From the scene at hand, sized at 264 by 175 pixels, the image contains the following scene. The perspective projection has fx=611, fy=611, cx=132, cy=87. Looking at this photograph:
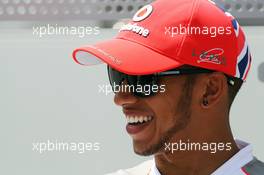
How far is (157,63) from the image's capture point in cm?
150

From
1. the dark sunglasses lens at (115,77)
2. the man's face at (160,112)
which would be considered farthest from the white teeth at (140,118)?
the dark sunglasses lens at (115,77)

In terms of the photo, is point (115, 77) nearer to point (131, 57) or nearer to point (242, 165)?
point (131, 57)

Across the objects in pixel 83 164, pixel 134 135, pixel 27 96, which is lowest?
pixel 83 164

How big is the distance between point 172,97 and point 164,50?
13cm

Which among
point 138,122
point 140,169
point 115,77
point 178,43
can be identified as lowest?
point 140,169

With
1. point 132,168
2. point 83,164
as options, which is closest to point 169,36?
point 132,168

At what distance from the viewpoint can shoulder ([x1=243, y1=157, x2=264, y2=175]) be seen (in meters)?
1.62

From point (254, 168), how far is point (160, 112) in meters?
0.30

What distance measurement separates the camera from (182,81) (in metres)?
1.56

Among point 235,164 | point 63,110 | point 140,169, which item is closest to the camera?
point 235,164

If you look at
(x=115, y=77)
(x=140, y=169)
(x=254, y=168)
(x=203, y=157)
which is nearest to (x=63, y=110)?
(x=140, y=169)

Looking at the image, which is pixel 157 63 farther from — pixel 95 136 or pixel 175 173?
pixel 95 136

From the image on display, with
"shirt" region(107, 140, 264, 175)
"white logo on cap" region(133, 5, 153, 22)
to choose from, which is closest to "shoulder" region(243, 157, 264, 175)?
"shirt" region(107, 140, 264, 175)

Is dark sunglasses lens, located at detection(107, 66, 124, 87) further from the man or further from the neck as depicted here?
the neck
